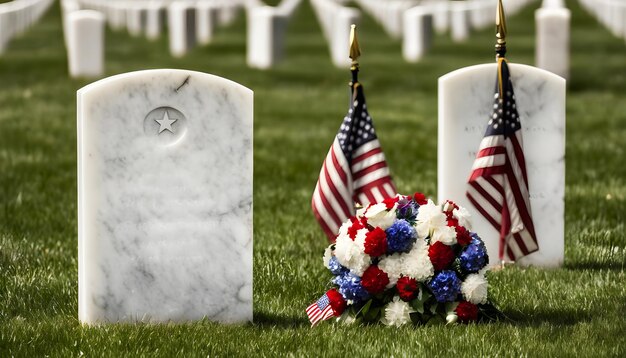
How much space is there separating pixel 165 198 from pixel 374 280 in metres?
1.07

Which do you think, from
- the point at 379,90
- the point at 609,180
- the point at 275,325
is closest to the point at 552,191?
the point at 275,325

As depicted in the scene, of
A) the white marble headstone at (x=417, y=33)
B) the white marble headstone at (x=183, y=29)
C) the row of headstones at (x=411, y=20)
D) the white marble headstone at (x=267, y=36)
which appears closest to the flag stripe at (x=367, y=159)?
the white marble headstone at (x=267, y=36)

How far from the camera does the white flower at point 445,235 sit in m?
6.42

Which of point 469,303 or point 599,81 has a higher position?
point 469,303

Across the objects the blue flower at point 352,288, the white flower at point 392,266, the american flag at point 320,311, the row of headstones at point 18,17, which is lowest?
the row of headstones at point 18,17

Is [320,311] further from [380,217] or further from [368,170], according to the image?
[368,170]

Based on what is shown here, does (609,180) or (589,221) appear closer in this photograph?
(589,221)

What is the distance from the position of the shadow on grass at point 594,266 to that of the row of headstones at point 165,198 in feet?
7.83

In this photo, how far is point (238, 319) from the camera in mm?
6488

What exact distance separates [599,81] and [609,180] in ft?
26.6

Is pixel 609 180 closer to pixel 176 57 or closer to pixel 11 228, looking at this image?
pixel 11 228

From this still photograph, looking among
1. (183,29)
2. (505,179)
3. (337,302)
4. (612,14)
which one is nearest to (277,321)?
(337,302)

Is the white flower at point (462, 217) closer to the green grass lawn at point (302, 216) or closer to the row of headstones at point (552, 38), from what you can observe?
the green grass lawn at point (302, 216)

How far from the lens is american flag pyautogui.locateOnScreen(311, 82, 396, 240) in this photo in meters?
7.28
